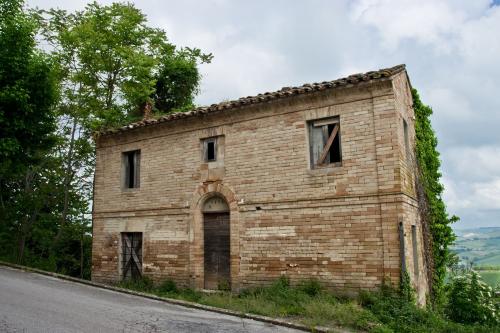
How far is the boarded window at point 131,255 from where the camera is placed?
13305 millimetres

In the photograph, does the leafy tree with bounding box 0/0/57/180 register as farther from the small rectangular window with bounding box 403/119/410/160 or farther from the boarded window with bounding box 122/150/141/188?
the small rectangular window with bounding box 403/119/410/160

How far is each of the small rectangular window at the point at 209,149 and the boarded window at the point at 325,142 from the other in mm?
3068

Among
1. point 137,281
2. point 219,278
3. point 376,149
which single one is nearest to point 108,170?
point 137,281

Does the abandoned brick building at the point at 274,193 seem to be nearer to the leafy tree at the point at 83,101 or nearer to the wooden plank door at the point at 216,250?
the wooden plank door at the point at 216,250

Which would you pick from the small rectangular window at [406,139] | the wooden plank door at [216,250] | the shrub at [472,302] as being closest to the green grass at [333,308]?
the shrub at [472,302]

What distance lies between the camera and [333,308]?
8.27 m

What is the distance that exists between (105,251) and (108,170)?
280cm

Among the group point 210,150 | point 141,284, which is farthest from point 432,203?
point 141,284

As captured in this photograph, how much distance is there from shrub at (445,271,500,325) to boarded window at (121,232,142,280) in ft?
29.9

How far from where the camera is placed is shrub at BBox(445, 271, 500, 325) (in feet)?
29.6

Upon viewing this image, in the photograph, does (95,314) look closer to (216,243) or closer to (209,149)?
(216,243)

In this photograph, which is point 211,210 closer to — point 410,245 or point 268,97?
point 268,97

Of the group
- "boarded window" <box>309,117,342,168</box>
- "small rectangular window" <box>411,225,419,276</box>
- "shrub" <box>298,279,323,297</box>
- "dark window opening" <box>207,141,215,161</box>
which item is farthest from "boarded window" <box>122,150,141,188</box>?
"small rectangular window" <box>411,225,419,276</box>

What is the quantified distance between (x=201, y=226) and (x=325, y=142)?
446 centimetres
